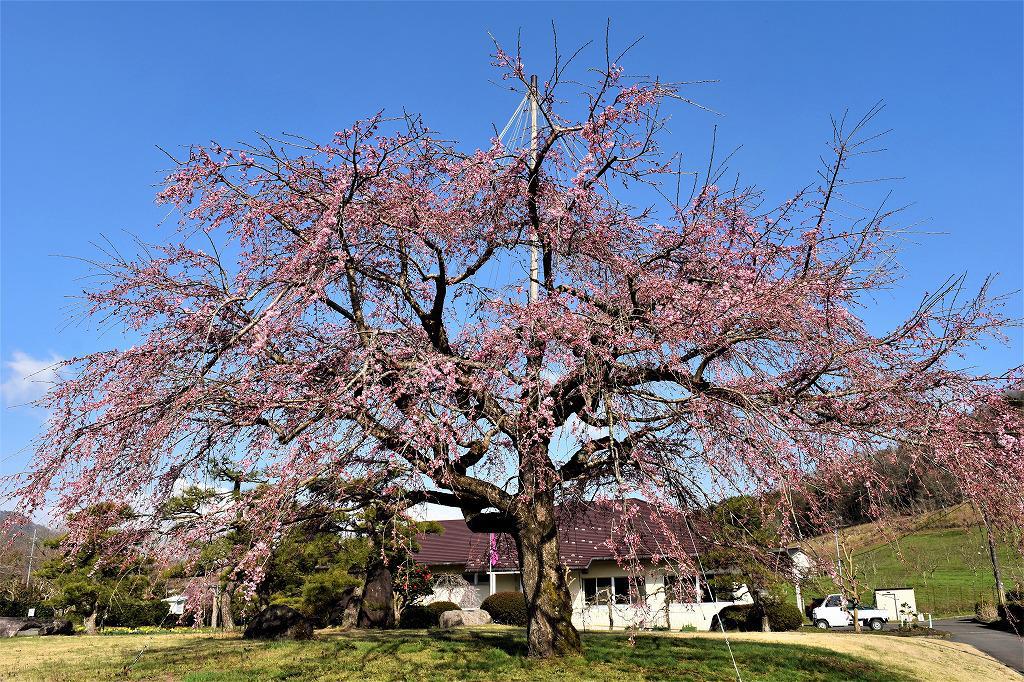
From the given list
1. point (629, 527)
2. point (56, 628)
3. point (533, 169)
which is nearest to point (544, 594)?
point (629, 527)

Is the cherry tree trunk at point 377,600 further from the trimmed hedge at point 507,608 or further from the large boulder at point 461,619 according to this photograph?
the trimmed hedge at point 507,608

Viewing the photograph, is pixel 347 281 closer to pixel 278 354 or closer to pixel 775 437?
pixel 278 354

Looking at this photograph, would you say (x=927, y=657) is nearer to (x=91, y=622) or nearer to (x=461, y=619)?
(x=461, y=619)

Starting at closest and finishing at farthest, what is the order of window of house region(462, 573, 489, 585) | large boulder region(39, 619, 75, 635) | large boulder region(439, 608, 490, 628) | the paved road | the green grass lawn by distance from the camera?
the green grass lawn, the paved road, large boulder region(39, 619, 75, 635), large boulder region(439, 608, 490, 628), window of house region(462, 573, 489, 585)

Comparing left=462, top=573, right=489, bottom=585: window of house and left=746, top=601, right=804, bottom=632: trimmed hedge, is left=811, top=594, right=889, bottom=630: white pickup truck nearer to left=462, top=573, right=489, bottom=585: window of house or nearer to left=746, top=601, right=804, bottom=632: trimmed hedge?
left=746, top=601, right=804, bottom=632: trimmed hedge

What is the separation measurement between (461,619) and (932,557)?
17.4m

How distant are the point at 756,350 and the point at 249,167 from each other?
7029 mm

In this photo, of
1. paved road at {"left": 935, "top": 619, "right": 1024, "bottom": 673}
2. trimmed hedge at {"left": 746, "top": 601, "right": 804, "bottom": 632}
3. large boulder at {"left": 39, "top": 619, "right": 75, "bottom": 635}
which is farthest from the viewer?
trimmed hedge at {"left": 746, "top": 601, "right": 804, "bottom": 632}

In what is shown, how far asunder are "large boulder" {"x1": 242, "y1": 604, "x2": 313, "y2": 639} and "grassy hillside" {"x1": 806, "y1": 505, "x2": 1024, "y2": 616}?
9.85m

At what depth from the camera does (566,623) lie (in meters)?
10.3

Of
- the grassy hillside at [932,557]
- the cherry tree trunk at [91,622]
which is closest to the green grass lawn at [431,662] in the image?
the grassy hillside at [932,557]

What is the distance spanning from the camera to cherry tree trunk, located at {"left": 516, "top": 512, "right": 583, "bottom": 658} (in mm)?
10188

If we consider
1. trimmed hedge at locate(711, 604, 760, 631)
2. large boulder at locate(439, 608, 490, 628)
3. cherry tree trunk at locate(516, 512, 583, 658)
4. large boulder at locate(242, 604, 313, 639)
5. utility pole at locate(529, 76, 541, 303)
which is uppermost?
utility pole at locate(529, 76, 541, 303)

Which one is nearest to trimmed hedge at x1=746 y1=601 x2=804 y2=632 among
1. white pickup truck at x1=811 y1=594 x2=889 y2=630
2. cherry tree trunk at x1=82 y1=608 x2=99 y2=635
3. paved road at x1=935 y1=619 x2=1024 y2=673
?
paved road at x1=935 y1=619 x2=1024 y2=673
